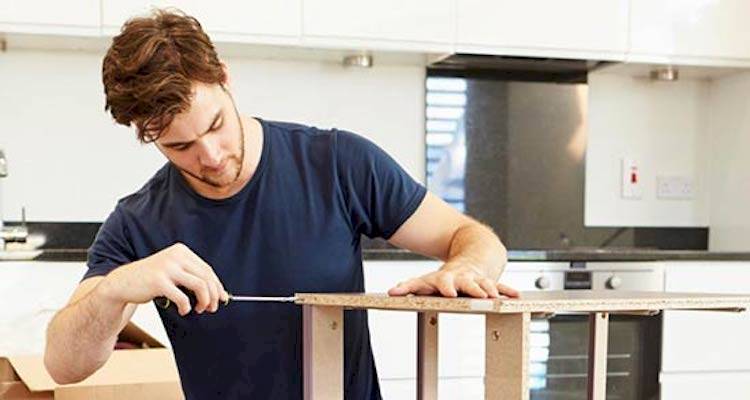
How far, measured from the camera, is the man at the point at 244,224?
98 centimetres

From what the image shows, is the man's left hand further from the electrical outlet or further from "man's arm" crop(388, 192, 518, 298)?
the electrical outlet

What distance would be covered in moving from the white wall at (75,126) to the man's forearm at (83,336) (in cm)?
148

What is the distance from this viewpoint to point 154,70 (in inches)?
37.2

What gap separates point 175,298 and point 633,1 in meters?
A: 2.06

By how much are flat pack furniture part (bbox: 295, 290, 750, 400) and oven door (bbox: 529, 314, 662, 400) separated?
1264 mm

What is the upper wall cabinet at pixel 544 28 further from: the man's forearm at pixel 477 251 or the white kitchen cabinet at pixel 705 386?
the man's forearm at pixel 477 251

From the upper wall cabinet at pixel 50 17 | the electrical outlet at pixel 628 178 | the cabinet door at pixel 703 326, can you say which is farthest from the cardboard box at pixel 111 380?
the electrical outlet at pixel 628 178

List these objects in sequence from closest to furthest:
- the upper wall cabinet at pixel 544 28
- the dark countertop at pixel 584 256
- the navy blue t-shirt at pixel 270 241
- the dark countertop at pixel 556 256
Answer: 1. the navy blue t-shirt at pixel 270 241
2. the dark countertop at pixel 556 256
3. the dark countertop at pixel 584 256
4. the upper wall cabinet at pixel 544 28

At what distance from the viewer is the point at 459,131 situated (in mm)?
2625

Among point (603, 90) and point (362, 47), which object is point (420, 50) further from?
point (603, 90)

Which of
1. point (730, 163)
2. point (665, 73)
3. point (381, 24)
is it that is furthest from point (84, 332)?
point (730, 163)

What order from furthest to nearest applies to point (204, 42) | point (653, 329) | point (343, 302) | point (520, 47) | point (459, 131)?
point (459, 131), point (520, 47), point (653, 329), point (204, 42), point (343, 302)

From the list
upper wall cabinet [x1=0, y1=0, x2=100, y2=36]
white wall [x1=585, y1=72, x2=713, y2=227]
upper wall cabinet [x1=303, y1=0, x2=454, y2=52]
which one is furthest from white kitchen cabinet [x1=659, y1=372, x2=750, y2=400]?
upper wall cabinet [x1=0, y1=0, x2=100, y2=36]

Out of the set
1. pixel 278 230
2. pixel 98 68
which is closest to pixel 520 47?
pixel 98 68
